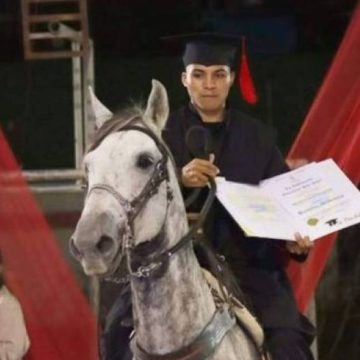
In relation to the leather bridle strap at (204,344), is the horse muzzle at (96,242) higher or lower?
higher

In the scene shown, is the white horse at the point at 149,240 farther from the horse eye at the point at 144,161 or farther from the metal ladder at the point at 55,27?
the metal ladder at the point at 55,27

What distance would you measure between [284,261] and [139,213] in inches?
28.0

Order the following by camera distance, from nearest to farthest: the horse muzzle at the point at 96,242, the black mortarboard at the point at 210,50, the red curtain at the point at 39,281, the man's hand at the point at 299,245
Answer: the horse muzzle at the point at 96,242 → the man's hand at the point at 299,245 → the black mortarboard at the point at 210,50 → the red curtain at the point at 39,281

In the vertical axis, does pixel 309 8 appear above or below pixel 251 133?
below

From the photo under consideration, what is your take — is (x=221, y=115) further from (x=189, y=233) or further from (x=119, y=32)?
(x=119, y=32)

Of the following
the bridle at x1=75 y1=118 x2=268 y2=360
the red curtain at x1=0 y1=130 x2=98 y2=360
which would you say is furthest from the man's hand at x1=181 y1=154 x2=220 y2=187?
the red curtain at x1=0 y1=130 x2=98 y2=360

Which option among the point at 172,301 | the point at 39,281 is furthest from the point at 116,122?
the point at 39,281

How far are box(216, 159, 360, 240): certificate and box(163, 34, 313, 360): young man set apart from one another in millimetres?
44

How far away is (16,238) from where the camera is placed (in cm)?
404

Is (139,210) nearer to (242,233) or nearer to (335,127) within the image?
(242,233)

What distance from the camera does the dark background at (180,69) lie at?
480cm

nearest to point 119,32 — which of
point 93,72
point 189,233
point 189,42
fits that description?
point 93,72

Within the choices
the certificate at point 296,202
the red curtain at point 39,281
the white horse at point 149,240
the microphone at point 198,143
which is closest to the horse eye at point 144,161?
the white horse at point 149,240

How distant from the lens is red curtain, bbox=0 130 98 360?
4.04 m
